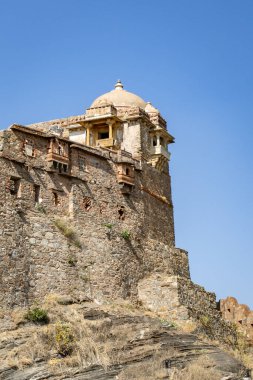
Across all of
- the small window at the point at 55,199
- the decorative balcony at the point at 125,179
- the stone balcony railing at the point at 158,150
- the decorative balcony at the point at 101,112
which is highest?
the decorative balcony at the point at 101,112

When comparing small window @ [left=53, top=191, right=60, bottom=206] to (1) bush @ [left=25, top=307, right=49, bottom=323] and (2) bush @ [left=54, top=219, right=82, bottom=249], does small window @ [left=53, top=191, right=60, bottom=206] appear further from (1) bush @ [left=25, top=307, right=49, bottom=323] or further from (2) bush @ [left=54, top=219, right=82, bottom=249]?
(1) bush @ [left=25, top=307, right=49, bottom=323]

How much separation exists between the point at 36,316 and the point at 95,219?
7.87 m

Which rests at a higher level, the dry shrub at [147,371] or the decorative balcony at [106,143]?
the decorative balcony at [106,143]

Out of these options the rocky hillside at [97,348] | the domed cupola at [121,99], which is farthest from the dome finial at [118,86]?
the rocky hillside at [97,348]

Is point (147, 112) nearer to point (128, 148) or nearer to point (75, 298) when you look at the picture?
point (128, 148)

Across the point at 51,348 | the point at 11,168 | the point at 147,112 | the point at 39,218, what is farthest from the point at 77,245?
the point at 147,112

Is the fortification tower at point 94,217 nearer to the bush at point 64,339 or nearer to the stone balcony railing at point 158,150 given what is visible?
the stone balcony railing at point 158,150

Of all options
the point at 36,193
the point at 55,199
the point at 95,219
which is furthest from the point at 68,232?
the point at 95,219

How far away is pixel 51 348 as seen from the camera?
3098 centimetres

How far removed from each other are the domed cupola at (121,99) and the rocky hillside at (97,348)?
17.2 meters

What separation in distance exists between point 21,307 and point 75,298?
295cm

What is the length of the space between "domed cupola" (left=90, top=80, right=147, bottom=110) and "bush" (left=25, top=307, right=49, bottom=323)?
1761cm

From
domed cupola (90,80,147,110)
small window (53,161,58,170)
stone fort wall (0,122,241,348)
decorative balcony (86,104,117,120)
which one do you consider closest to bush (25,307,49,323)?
stone fort wall (0,122,241,348)

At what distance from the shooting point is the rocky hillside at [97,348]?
97.8 feet
